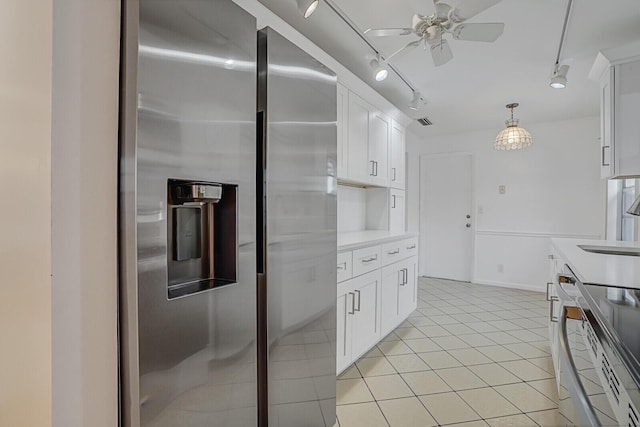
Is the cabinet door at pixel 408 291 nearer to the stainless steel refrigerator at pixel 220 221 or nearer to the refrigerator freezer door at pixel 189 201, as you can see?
the stainless steel refrigerator at pixel 220 221

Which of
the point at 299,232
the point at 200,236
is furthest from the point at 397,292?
the point at 200,236

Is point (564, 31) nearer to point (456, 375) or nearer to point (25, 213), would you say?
point (456, 375)

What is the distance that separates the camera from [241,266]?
3.49 feet

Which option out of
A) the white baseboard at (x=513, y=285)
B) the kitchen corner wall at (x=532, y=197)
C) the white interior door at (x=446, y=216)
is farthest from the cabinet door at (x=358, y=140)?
the white baseboard at (x=513, y=285)

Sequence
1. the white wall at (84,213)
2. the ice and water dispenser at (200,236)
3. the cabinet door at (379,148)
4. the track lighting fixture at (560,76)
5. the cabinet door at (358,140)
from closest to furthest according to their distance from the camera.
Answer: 1. the white wall at (84,213)
2. the ice and water dispenser at (200,236)
3. the track lighting fixture at (560,76)
4. the cabinet door at (358,140)
5. the cabinet door at (379,148)

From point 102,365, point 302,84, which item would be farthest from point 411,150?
point 102,365

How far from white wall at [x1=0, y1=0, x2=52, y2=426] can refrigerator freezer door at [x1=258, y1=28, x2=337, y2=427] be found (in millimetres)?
633

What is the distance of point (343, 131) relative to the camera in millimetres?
2461

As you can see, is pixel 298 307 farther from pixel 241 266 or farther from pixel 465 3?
pixel 465 3

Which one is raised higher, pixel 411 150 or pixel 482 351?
pixel 411 150

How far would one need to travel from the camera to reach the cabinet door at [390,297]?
8.68 feet

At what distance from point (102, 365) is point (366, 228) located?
2936mm

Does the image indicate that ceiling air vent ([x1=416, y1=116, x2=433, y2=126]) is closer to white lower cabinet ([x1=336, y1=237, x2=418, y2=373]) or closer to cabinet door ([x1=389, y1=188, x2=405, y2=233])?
cabinet door ([x1=389, y1=188, x2=405, y2=233])

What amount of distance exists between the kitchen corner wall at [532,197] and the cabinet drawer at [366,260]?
2.97 meters
